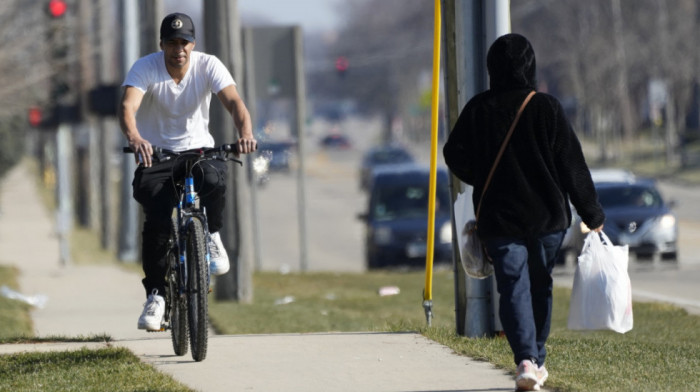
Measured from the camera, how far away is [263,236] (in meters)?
39.0

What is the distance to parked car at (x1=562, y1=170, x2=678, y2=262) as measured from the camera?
824 inches

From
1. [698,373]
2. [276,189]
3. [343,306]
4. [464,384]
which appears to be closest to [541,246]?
[464,384]

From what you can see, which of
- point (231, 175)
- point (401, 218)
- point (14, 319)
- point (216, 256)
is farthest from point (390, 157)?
point (216, 256)

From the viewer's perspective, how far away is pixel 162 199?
739cm

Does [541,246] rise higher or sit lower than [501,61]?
lower

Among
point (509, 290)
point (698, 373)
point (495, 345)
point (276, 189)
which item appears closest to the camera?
point (509, 290)

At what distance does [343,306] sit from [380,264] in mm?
7597

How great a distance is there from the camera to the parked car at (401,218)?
Answer: 21281 mm

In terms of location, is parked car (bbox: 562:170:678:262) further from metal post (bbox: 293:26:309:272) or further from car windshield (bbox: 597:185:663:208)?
metal post (bbox: 293:26:309:272)

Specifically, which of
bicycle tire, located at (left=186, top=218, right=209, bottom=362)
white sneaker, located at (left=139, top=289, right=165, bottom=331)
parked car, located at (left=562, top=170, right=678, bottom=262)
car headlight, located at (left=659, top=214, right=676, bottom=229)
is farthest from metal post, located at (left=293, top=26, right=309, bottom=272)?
bicycle tire, located at (left=186, top=218, right=209, bottom=362)

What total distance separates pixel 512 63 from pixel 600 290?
3.56ft

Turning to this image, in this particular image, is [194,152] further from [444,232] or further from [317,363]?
[444,232]

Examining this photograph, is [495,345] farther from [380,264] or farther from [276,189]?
[276,189]

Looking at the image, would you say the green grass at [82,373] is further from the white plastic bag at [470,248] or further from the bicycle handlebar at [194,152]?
the white plastic bag at [470,248]
